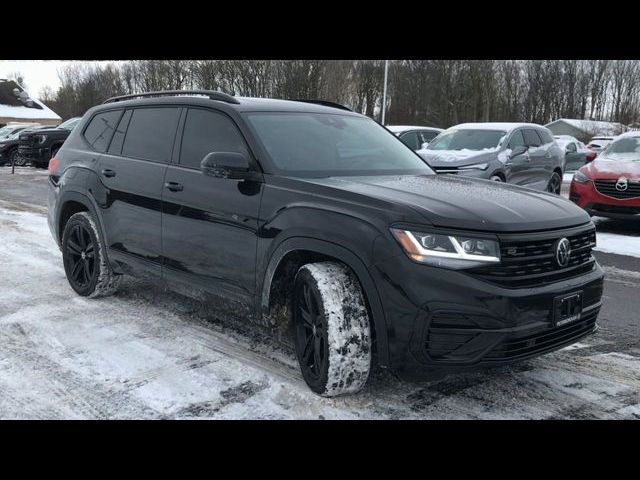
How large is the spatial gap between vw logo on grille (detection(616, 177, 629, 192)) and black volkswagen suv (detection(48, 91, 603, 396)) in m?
5.80

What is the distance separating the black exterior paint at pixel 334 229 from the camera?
10.1ft

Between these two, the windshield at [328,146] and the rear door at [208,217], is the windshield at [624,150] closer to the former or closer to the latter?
the windshield at [328,146]

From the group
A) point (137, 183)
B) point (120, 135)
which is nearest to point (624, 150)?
point (120, 135)

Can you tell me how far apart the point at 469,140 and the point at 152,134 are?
818cm

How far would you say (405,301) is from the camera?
3.07 meters

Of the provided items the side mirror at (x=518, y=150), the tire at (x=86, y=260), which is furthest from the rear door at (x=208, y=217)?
the side mirror at (x=518, y=150)

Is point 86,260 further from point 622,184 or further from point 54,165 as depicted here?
point 622,184

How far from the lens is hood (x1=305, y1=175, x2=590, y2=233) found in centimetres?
317

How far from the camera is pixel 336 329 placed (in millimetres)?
3266

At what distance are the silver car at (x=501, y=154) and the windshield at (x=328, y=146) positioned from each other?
6161 mm

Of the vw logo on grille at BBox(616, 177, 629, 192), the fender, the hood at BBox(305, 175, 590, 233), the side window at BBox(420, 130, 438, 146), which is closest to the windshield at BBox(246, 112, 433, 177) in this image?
the hood at BBox(305, 175, 590, 233)
